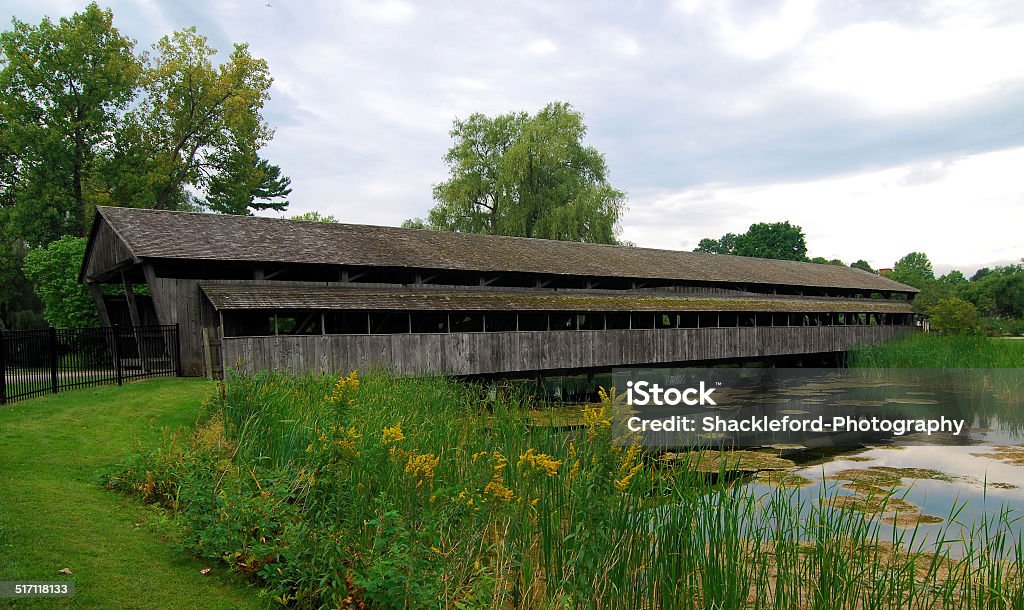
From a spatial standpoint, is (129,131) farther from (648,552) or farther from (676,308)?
(648,552)

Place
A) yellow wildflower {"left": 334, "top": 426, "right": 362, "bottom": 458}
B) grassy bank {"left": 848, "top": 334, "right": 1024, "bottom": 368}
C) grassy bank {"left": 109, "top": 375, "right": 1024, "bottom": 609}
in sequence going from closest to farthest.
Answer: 1. grassy bank {"left": 109, "top": 375, "right": 1024, "bottom": 609}
2. yellow wildflower {"left": 334, "top": 426, "right": 362, "bottom": 458}
3. grassy bank {"left": 848, "top": 334, "right": 1024, "bottom": 368}

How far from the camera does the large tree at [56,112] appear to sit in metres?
24.8

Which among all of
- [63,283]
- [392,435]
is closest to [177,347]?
[63,283]

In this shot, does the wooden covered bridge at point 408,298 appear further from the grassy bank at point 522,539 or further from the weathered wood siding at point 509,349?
the grassy bank at point 522,539

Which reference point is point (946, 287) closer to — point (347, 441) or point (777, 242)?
point (777, 242)

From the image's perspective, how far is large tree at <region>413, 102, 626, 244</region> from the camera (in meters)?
34.5

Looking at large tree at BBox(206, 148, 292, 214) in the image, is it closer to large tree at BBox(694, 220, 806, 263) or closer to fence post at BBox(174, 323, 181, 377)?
fence post at BBox(174, 323, 181, 377)

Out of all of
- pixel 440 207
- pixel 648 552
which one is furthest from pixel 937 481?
pixel 440 207

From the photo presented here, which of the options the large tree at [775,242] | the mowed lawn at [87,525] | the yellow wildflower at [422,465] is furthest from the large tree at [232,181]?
the large tree at [775,242]

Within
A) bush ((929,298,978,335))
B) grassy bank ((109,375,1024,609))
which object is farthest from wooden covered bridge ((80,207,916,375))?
grassy bank ((109,375,1024,609))

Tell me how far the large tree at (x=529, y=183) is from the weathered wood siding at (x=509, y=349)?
11.4 meters

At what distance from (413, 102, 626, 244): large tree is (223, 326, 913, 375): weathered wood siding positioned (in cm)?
1141

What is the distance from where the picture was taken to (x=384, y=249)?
64.6 ft

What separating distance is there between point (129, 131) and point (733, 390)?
2684 cm
